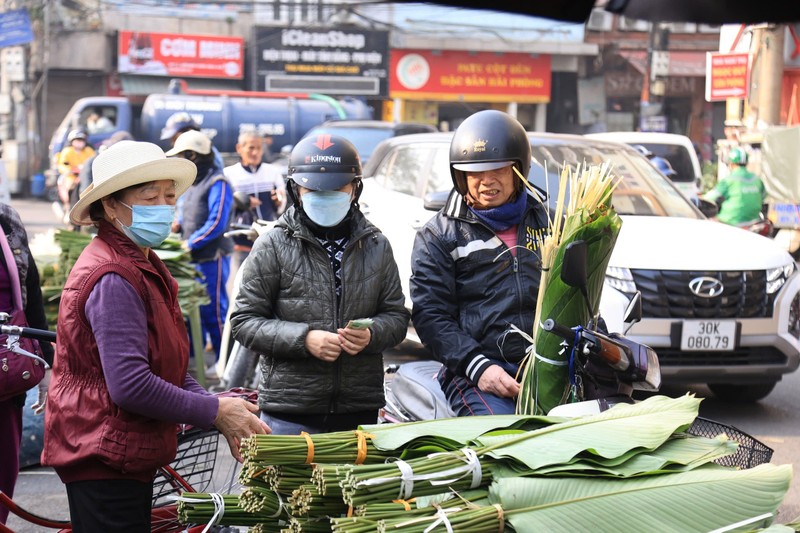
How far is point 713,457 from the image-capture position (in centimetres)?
278

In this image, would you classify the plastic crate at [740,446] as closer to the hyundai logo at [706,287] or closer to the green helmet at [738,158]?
the hyundai logo at [706,287]

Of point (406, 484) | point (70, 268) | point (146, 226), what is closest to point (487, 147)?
point (146, 226)

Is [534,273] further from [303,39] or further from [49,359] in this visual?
[303,39]

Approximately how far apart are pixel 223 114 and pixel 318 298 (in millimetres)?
25694

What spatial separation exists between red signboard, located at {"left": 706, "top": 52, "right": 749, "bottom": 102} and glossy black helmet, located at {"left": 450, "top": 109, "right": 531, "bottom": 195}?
1773 centimetres

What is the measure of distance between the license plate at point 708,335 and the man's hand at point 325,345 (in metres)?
4.21

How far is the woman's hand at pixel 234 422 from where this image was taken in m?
3.26

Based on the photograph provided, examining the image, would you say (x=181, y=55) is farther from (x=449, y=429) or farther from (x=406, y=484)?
(x=406, y=484)

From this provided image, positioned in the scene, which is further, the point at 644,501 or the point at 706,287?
the point at 706,287

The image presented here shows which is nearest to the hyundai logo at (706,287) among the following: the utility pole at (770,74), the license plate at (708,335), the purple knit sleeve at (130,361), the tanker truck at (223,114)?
the license plate at (708,335)

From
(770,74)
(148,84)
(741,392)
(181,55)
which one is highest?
(181,55)

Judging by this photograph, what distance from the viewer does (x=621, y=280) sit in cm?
743

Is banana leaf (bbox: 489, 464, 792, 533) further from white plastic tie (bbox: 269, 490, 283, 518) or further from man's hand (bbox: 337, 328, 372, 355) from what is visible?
man's hand (bbox: 337, 328, 372, 355)

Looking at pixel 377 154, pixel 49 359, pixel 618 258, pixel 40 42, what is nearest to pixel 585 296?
pixel 49 359
